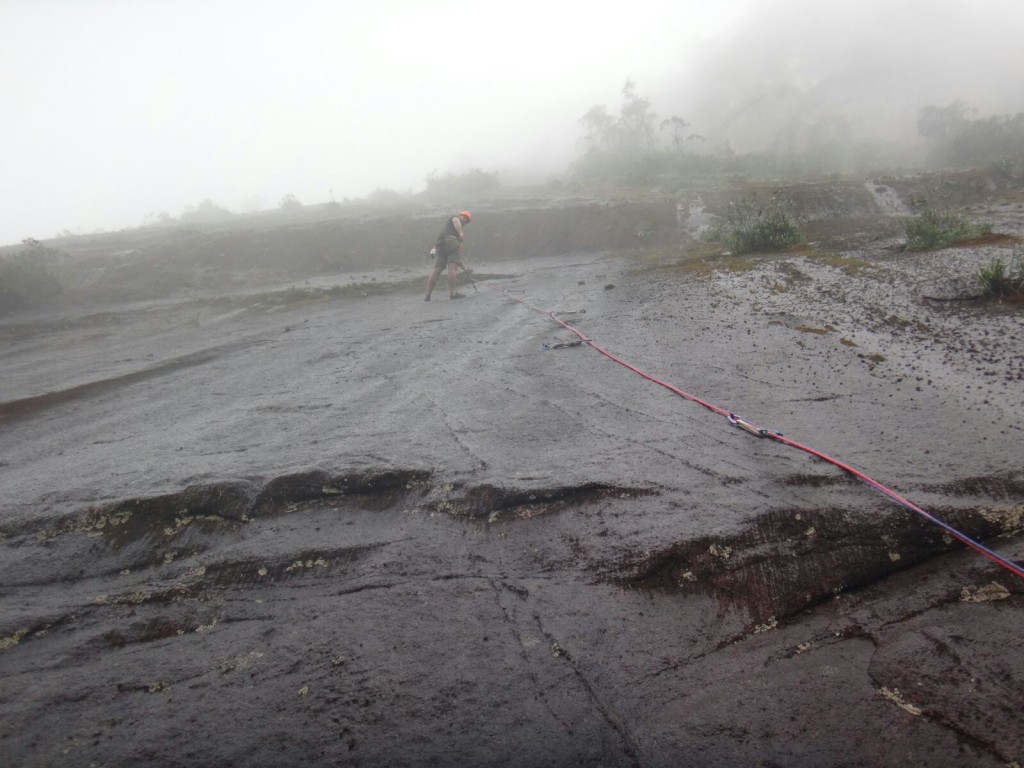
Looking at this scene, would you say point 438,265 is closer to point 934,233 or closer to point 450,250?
point 450,250

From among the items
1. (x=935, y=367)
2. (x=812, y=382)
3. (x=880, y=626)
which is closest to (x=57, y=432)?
(x=880, y=626)

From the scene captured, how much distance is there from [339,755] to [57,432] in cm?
491

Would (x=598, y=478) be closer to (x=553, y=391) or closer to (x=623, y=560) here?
(x=623, y=560)

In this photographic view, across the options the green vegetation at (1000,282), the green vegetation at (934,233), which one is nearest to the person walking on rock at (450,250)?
the green vegetation at (934,233)

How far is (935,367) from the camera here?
14.0 ft

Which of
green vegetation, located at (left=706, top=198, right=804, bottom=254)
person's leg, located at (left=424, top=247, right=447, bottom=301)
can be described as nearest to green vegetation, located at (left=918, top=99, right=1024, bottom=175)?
green vegetation, located at (left=706, top=198, right=804, bottom=254)

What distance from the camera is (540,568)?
101 inches

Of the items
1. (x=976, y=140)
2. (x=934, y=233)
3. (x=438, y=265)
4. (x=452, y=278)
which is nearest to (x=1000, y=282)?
(x=934, y=233)

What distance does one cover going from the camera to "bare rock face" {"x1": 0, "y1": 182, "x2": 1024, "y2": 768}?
1.88 meters

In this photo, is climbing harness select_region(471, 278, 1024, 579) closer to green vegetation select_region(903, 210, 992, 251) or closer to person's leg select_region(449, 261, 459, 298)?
person's leg select_region(449, 261, 459, 298)

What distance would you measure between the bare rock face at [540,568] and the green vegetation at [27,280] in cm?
868

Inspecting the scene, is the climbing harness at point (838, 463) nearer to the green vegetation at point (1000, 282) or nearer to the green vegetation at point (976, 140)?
the green vegetation at point (1000, 282)

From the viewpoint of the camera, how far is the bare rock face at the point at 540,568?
1882mm

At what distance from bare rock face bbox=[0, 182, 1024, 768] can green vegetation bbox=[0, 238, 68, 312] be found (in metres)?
8.68
